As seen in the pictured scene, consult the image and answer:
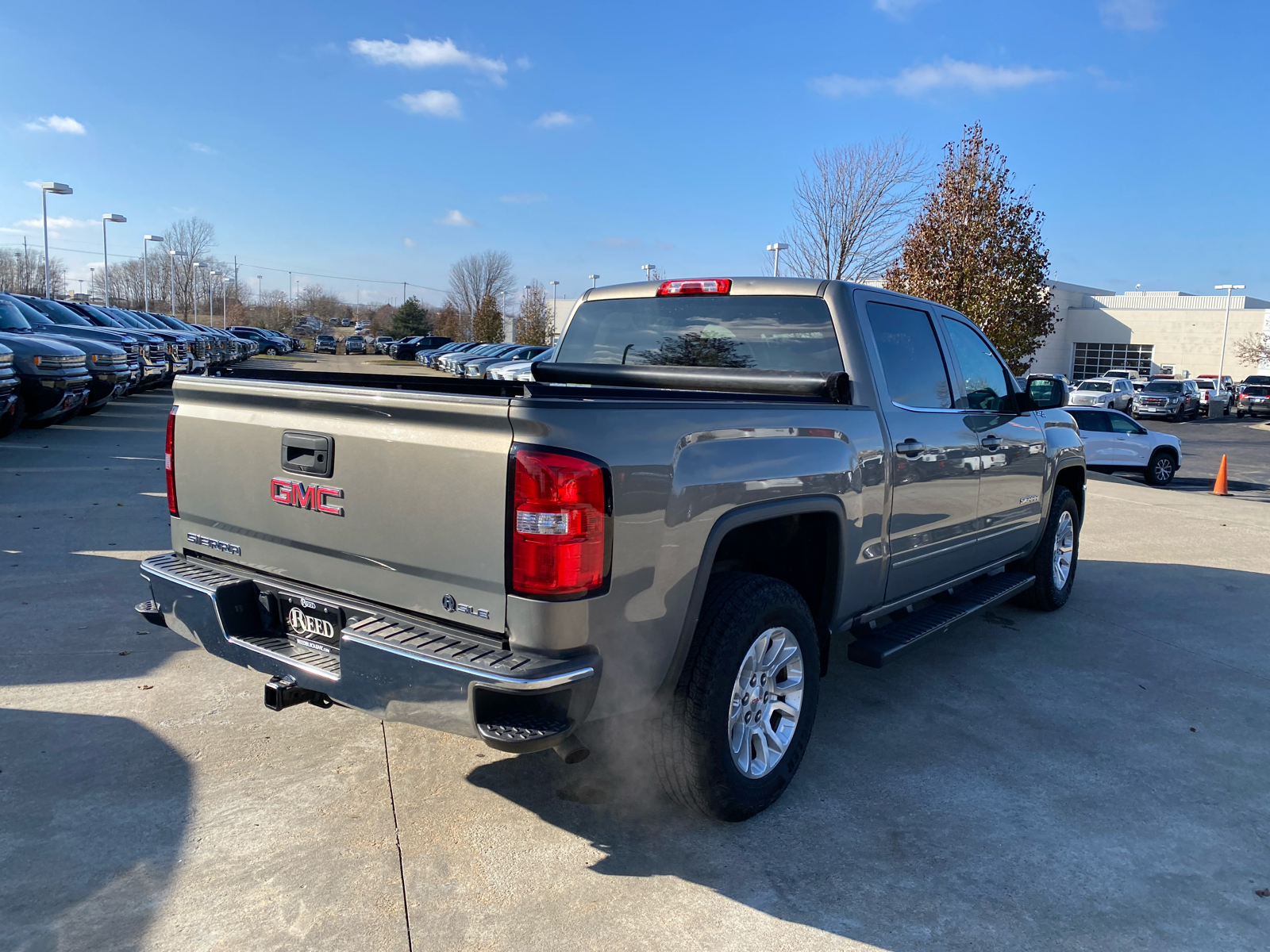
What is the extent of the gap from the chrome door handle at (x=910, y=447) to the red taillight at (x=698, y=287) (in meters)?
1.13

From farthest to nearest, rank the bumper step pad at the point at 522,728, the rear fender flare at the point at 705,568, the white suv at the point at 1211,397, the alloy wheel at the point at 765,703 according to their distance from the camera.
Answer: the white suv at the point at 1211,397 → the alloy wheel at the point at 765,703 → the rear fender flare at the point at 705,568 → the bumper step pad at the point at 522,728

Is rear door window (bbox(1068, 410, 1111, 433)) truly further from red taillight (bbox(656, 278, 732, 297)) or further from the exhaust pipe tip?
the exhaust pipe tip

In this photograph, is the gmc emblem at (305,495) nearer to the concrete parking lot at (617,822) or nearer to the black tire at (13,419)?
the concrete parking lot at (617,822)

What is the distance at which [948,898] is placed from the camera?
2.97 metres

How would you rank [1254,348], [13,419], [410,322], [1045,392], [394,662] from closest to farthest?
[394,662], [1045,392], [13,419], [1254,348], [410,322]

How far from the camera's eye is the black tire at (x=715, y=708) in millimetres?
3080

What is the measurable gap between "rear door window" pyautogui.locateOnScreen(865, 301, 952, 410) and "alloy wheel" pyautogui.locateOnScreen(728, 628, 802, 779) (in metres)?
1.37

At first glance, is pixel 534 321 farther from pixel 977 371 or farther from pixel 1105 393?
pixel 977 371

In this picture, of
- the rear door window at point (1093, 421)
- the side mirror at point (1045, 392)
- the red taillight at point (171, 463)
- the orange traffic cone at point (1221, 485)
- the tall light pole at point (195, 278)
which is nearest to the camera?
the red taillight at point (171, 463)

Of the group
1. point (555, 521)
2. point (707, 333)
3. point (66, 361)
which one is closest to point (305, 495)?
point (555, 521)

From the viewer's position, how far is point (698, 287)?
15.0 feet

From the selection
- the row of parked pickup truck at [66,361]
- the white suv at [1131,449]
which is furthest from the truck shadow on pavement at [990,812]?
the white suv at [1131,449]

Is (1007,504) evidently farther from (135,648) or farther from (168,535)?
(168,535)

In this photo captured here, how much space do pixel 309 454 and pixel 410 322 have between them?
278 feet
